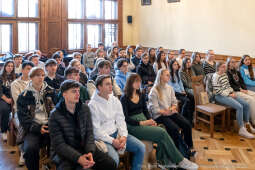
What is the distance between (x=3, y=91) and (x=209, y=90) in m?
3.40

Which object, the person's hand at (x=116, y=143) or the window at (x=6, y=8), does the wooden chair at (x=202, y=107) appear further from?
the window at (x=6, y=8)

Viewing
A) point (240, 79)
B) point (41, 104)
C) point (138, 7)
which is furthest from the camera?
point (138, 7)

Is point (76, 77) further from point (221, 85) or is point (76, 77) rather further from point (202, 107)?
point (221, 85)

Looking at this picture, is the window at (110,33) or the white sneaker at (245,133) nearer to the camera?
the white sneaker at (245,133)

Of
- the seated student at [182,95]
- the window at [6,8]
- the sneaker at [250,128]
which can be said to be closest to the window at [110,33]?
the window at [6,8]

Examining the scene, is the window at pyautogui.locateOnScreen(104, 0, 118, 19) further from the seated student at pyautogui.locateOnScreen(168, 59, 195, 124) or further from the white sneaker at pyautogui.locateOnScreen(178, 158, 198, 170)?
the white sneaker at pyautogui.locateOnScreen(178, 158, 198, 170)

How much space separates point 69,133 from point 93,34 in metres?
7.69

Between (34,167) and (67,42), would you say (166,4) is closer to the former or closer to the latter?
(67,42)

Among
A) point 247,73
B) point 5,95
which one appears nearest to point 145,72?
point 247,73

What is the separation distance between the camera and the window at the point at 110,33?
10234mm

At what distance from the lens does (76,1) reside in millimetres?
9430

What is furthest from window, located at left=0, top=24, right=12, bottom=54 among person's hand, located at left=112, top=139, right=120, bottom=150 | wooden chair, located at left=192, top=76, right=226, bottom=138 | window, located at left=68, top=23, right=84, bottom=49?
person's hand, located at left=112, top=139, right=120, bottom=150

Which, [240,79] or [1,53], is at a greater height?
[1,53]

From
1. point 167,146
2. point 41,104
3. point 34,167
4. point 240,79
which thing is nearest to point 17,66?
point 41,104
